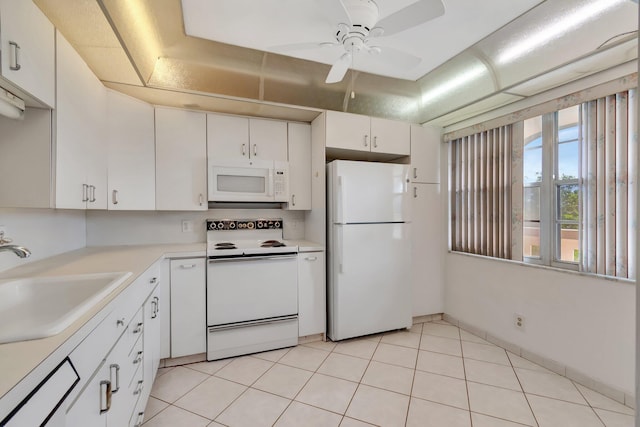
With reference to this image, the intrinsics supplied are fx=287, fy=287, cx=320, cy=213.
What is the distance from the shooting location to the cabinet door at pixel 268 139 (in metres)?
2.80

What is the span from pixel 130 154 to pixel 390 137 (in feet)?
7.86

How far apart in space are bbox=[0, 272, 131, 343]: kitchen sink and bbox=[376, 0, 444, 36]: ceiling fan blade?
1.85 meters

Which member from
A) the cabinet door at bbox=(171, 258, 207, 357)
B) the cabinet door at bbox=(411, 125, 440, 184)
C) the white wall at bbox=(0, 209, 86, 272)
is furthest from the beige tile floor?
the cabinet door at bbox=(411, 125, 440, 184)

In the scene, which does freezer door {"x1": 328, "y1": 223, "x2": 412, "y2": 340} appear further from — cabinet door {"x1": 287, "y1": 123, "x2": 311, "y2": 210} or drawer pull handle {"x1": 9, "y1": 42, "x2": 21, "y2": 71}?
drawer pull handle {"x1": 9, "y1": 42, "x2": 21, "y2": 71}

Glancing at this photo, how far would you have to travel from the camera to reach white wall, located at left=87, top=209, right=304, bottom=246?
2.57 meters

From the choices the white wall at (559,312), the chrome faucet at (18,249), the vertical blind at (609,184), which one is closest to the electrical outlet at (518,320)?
the white wall at (559,312)

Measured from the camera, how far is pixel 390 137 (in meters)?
2.97

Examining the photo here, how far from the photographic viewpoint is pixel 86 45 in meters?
1.66

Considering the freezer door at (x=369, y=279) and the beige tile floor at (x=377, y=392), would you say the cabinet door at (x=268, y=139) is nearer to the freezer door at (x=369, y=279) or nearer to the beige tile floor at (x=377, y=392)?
the freezer door at (x=369, y=279)

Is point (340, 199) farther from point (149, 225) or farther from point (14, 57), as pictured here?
point (14, 57)

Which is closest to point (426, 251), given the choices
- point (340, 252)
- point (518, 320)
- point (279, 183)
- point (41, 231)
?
point (518, 320)

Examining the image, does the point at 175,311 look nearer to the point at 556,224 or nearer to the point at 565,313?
the point at 565,313

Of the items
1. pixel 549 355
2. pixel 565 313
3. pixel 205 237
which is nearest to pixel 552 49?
pixel 565 313

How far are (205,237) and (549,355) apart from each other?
315 centimetres
